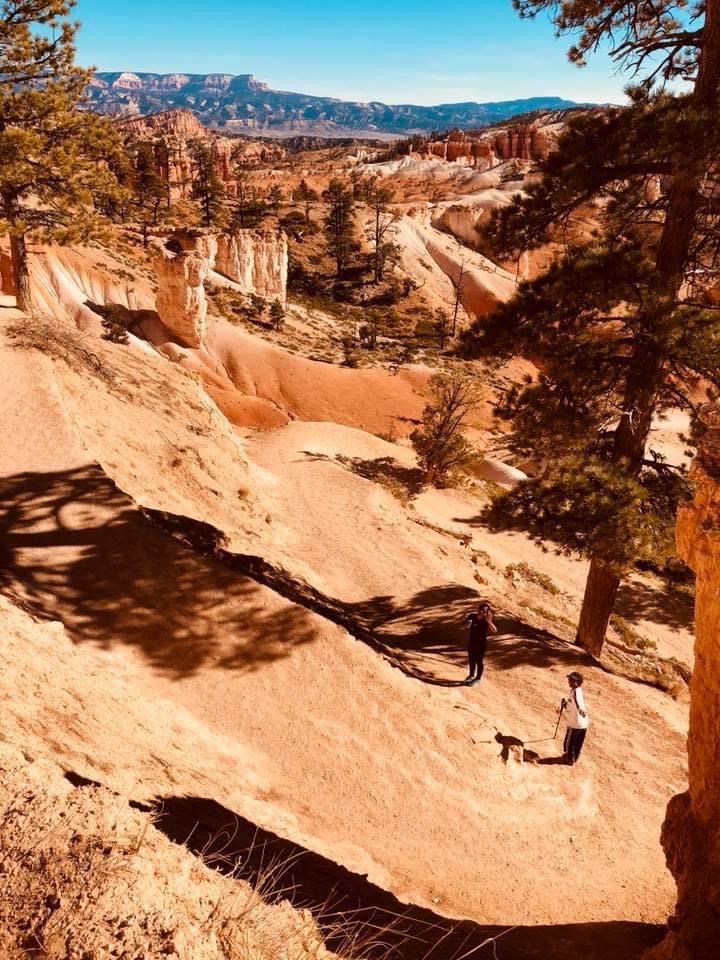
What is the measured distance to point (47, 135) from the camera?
1620 centimetres

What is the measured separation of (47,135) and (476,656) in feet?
57.4

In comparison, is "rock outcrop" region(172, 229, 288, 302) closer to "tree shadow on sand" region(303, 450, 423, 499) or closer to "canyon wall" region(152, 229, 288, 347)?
"canyon wall" region(152, 229, 288, 347)

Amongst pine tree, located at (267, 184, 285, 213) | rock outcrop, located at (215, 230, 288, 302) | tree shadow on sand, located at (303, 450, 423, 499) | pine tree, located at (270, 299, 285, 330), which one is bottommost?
tree shadow on sand, located at (303, 450, 423, 499)

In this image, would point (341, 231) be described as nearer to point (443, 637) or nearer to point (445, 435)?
point (445, 435)

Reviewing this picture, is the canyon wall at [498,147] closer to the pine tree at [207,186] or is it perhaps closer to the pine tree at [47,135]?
the pine tree at [207,186]

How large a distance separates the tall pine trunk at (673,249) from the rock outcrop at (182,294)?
28653 millimetres

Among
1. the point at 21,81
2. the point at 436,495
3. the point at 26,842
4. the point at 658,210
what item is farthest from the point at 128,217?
the point at 26,842

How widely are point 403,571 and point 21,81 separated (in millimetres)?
16545

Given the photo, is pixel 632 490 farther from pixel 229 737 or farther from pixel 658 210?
pixel 229 737

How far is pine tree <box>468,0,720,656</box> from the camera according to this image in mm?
7945

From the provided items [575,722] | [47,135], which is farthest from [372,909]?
[47,135]

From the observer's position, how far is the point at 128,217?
188ft

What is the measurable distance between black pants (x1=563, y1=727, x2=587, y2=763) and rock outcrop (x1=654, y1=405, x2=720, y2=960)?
10.6ft

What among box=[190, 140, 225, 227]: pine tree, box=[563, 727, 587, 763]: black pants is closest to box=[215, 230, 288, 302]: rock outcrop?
box=[190, 140, 225, 227]: pine tree
